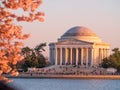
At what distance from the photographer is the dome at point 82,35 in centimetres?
18512

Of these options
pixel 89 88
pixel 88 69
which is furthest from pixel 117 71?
pixel 89 88

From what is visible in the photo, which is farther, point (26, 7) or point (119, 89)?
point (119, 89)

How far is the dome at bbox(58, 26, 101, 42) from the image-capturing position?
18512 cm

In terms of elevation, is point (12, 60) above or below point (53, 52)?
above

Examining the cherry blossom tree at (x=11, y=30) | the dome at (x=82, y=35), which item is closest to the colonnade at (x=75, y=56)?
the dome at (x=82, y=35)

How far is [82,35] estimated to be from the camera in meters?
186

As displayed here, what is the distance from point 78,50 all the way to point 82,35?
9992 mm

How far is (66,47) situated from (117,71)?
931 inches

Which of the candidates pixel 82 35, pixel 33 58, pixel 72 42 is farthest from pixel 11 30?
pixel 82 35

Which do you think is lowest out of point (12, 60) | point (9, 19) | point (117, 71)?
point (117, 71)

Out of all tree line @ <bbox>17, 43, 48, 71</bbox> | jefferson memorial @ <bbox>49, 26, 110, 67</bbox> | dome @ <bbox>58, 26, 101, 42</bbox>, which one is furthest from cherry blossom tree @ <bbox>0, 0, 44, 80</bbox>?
dome @ <bbox>58, 26, 101, 42</bbox>

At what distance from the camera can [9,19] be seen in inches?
669

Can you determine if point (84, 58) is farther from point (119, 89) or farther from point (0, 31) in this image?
point (0, 31)

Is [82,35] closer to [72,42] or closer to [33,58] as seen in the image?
[72,42]
